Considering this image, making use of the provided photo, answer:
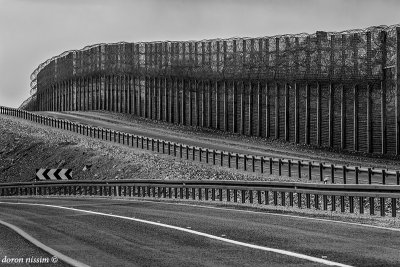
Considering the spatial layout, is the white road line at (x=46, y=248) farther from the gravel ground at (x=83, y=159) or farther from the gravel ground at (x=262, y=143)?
the gravel ground at (x=262, y=143)

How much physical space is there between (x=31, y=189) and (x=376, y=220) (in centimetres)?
3954

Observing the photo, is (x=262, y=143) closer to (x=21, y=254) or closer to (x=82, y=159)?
(x=82, y=159)

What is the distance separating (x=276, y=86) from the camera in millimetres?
99500

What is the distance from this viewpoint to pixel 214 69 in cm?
11275

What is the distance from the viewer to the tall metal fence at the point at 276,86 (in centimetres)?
8762

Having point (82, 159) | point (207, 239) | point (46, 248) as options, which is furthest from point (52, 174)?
point (46, 248)

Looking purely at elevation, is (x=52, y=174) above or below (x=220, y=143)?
below

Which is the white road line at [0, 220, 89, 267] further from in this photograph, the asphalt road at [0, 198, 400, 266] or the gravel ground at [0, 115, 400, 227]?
the gravel ground at [0, 115, 400, 227]

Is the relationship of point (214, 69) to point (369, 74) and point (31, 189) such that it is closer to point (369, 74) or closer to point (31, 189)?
point (369, 74)

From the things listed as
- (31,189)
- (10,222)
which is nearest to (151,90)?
(31,189)

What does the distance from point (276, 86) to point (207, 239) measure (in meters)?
83.1

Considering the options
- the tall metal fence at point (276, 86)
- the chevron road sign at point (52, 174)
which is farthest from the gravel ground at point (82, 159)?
the tall metal fence at point (276, 86)

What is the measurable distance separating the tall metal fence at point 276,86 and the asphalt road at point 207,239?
63.5 m

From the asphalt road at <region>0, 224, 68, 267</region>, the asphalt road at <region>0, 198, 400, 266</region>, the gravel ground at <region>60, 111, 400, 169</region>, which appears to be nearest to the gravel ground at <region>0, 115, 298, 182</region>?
the gravel ground at <region>60, 111, 400, 169</region>
